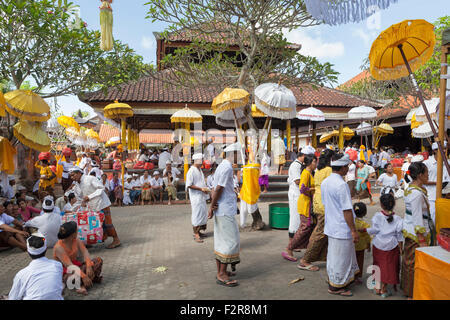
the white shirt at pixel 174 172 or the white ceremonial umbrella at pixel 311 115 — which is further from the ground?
the white ceremonial umbrella at pixel 311 115

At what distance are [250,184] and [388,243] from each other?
342 cm

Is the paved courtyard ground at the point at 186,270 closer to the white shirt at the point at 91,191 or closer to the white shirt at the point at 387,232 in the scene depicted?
the white shirt at the point at 387,232

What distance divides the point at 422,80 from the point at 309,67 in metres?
13.4

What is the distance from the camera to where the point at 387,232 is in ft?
12.3

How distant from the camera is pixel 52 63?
6.93 m

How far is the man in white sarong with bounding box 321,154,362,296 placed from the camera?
3.53m

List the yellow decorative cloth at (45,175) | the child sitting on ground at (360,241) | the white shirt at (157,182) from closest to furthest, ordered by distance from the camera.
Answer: the child sitting on ground at (360,241)
the yellow decorative cloth at (45,175)
the white shirt at (157,182)

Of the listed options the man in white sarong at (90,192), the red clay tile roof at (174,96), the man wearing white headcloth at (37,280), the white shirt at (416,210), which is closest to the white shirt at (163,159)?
the red clay tile roof at (174,96)

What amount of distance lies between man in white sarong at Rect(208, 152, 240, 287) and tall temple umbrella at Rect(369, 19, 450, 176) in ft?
8.17

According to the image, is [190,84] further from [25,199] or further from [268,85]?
[25,199]

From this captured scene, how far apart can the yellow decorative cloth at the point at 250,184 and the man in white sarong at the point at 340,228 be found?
307 centimetres

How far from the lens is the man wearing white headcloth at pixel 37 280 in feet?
8.41

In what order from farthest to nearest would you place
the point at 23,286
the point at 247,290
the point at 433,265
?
the point at 247,290 → the point at 433,265 → the point at 23,286

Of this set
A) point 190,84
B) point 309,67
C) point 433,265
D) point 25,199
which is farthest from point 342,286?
point 25,199
